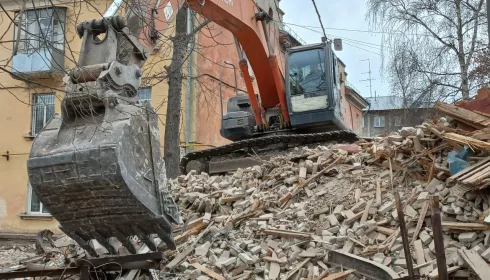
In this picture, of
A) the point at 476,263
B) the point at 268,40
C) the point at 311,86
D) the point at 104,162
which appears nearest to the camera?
the point at 104,162

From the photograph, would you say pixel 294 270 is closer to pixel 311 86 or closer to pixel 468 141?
pixel 468 141

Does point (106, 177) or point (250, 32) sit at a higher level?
point (250, 32)

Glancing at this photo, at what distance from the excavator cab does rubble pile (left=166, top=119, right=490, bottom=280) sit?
179cm

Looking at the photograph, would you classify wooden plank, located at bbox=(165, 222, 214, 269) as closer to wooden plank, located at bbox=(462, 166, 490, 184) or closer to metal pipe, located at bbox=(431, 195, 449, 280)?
wooden plank, located at bbox=(462, 166, 490, 184)

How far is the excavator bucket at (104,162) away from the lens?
4750mm

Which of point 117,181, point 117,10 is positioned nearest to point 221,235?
point 117,181

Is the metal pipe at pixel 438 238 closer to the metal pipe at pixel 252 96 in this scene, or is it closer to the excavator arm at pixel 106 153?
the excavator arm at pixel 106 153

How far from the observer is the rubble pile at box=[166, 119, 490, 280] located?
18.3ft

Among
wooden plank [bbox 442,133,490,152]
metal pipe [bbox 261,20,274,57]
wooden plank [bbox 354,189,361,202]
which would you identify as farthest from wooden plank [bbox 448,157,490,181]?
metal pipe [bbox 261,20,274,57]

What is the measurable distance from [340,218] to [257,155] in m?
4.03

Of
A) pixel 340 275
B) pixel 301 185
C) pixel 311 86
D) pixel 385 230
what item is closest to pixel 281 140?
→ pixel 311 86

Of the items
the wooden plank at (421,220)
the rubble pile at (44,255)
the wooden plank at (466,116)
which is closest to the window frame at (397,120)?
the wooden plank at (466,116)

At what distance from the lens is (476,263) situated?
16.2 ft

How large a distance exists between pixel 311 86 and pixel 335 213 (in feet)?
13.1
